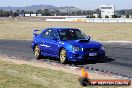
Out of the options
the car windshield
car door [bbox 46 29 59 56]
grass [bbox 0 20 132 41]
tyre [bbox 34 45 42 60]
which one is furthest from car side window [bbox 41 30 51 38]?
grass [bbox 0 20 132 41]

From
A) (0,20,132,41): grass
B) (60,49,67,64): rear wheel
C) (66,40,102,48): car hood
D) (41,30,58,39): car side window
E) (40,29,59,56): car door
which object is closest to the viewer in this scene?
(66,40,102,48): car hood

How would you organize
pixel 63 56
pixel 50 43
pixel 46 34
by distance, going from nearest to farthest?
pixel 63 56
pixel 50 43
pixel 46 34

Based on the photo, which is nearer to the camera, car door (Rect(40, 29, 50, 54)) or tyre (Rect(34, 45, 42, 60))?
car door (Rect(40, 29, 50, 54))

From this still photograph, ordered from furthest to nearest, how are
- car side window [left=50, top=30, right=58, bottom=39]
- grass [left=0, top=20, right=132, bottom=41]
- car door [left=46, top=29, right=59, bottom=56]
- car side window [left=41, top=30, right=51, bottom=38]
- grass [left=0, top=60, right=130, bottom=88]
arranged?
1. grass [left=0, top=20, right=132, bottom=41]
2. car side window [left=41, top=30, right=51, bottom=38]
3. car side window [left=50, top=30, right=58, bottom=39]
4. car door [left=46, top=29, right=59, bottom=56]
5. grass [left=0, top=60, right=130, bottom=88]

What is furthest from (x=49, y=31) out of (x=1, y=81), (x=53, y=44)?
(x=1, y=81)

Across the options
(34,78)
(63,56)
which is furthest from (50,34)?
(34,78)

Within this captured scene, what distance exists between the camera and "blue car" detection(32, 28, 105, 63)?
17.3m

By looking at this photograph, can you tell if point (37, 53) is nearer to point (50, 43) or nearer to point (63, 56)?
point (50, 43)

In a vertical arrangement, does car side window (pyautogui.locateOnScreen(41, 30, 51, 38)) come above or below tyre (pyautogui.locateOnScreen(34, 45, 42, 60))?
above

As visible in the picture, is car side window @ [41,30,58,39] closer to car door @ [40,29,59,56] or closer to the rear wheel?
car door @ [40,29,59,56]

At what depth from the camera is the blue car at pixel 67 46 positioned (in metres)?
17.3

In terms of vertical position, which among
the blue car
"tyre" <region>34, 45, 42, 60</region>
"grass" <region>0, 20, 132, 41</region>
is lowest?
"grass" <region>0, 20, 132, 41</region>

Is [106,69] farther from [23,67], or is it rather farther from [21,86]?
[21,86]

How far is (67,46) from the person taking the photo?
687 inches
